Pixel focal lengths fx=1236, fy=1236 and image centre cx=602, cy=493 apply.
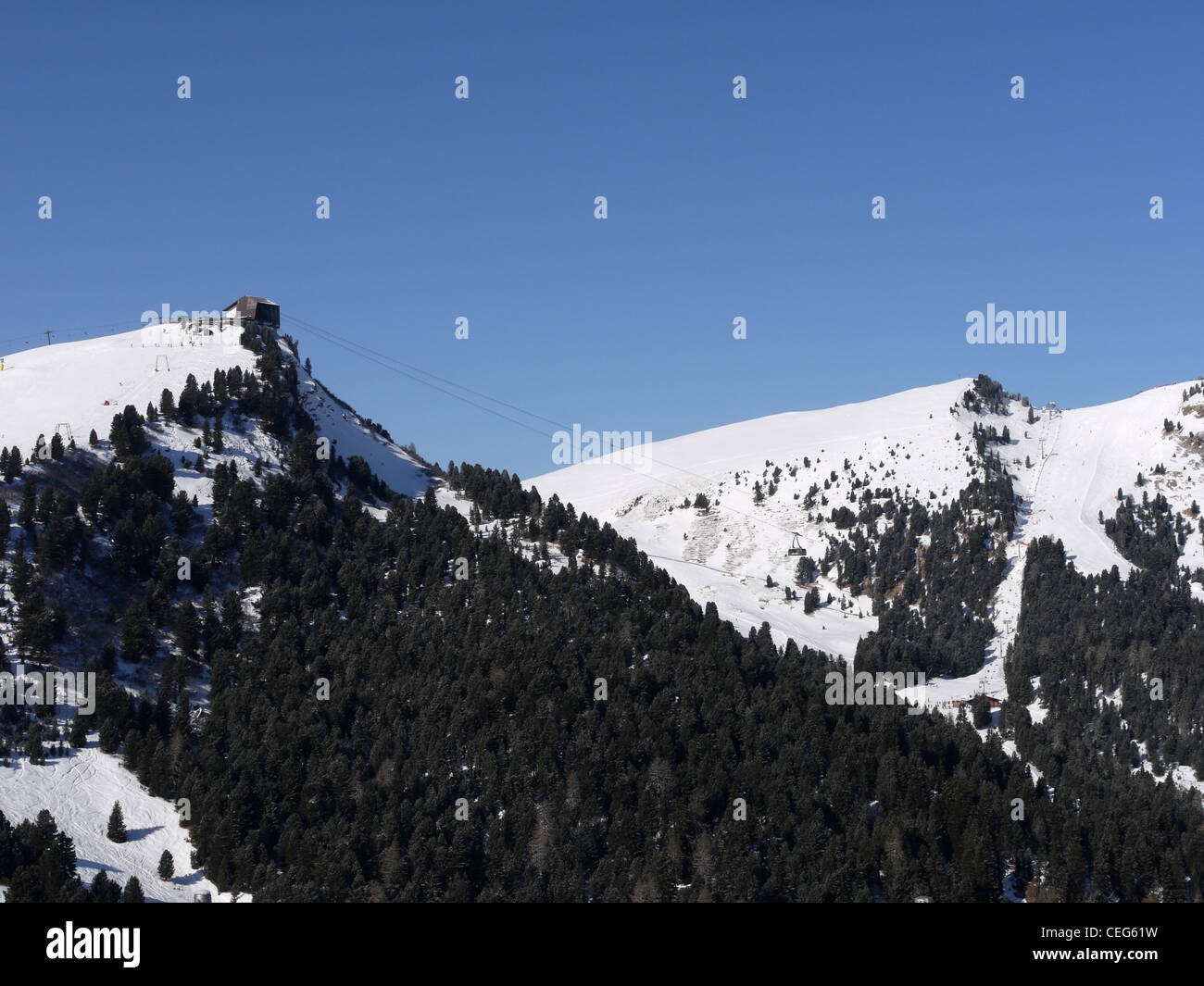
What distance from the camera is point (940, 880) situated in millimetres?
85312

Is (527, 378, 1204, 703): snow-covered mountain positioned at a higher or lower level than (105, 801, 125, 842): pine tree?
higher

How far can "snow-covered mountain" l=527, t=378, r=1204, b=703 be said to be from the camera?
498 feet

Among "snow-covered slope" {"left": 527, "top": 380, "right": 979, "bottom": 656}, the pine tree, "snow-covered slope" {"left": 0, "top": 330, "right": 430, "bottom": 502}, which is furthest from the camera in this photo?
"snow-covered slope" {"left": 527, "top": 380, "right": 979, "bottom": 656}

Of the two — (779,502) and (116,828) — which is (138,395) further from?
(779,502)

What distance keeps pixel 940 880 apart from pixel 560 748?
1130 inches

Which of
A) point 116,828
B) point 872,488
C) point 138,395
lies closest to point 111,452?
point 138,395

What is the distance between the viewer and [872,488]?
17412 centimetres

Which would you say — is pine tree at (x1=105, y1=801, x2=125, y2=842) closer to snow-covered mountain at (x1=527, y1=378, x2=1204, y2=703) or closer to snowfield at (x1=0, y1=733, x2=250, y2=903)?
snowfield at (x1=0, y1=733, x2=250, y2=903)

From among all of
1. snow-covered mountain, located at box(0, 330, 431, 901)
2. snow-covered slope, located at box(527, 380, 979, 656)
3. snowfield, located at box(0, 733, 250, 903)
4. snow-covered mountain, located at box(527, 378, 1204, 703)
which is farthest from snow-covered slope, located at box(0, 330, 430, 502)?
snow-covered mountain, located at box(527, 378, 1204, 703)

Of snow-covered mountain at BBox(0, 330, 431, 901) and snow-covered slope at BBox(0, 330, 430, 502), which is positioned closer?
snow-covered mountain at BBox(0, 330, 431, 901)

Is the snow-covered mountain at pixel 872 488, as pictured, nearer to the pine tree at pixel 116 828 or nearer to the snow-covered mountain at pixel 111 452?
the snow-covered mountain at pixel 111 452

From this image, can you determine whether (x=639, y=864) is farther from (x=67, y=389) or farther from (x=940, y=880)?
(x=67, y=389)

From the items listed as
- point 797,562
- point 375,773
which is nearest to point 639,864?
point 375,773
